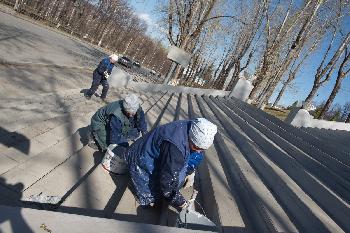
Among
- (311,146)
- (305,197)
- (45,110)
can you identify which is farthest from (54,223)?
(311,146)

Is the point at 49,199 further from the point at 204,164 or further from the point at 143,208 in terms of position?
the point at 204,164

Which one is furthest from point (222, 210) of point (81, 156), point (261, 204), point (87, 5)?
point (87, 5)

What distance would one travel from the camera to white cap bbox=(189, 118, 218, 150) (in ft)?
11.8

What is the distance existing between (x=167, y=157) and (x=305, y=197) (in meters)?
2.24

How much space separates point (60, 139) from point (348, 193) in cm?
450

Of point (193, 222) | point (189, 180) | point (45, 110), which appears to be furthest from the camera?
point (45, 110)

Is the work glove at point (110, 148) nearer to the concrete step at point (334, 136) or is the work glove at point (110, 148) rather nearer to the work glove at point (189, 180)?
the work glove at point (189, 180)

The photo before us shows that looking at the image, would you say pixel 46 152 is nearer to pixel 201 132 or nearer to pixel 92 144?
pixel 92 144

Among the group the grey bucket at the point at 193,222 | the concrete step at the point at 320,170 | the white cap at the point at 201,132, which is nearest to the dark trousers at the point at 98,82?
the concrete step at the point at 320,170

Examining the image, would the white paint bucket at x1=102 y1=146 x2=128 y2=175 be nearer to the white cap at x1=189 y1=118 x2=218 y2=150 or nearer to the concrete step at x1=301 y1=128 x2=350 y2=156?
the white cap at x1=189 y1=118 x2=218 y2=150

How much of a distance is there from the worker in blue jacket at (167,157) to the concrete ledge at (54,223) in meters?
0.94

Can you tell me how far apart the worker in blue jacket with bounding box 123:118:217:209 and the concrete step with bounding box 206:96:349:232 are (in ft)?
4.37

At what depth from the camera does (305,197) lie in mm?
4785

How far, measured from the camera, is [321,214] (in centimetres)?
430
